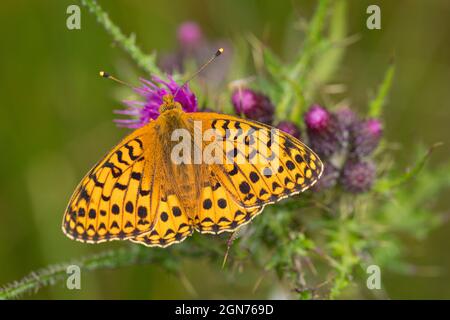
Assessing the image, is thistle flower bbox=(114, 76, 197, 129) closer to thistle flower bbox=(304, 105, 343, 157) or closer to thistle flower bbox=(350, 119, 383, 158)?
thistle flower bbox=(304, 105, 343, 157)

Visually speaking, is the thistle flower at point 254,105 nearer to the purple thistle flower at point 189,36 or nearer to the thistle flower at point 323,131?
the thistle flower at point 323,131

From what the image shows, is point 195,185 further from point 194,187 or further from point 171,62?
point 171,62

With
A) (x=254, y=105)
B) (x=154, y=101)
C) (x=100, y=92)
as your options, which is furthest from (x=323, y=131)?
(x=100, y=92)

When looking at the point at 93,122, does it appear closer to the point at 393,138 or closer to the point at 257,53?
the point at 257,53

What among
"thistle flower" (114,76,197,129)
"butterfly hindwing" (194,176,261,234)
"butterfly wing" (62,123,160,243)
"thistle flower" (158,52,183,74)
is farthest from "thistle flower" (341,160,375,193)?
"thistle flower" (158,52,183,74)

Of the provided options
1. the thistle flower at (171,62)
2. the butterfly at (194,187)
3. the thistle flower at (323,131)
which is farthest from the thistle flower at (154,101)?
the thistle flower at (171,62)
